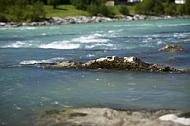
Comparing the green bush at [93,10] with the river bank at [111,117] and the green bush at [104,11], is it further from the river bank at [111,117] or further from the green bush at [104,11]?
the river bank at [111,117]

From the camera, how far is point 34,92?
19.6 m

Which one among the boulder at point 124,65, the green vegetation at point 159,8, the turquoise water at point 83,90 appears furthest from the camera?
the green vegetation at point 159,8

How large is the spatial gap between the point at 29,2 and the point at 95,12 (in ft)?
88.2

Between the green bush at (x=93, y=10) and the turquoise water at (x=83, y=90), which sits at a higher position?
the turquoise water at (x=83, y=90)

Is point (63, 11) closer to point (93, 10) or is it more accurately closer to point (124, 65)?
point (93, 10)

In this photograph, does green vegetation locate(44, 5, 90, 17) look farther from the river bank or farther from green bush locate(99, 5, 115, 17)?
the river bank

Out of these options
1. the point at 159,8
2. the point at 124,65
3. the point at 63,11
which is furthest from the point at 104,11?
the point at 124,65

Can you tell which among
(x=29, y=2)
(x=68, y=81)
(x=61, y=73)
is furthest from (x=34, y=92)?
(x=29, y=2)

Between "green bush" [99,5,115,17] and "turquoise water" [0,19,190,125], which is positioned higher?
"turquoise water" [0,19,190,125]

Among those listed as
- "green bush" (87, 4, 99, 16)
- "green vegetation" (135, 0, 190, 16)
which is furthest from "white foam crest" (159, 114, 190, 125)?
"green vegetation" (135, 0, 190, 16)

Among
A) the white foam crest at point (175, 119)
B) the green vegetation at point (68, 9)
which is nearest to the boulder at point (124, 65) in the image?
the white foam crest at point (175, 119)

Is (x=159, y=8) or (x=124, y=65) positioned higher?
(x=124, y=65)

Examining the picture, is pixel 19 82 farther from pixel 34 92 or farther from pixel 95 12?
pixel 95 12

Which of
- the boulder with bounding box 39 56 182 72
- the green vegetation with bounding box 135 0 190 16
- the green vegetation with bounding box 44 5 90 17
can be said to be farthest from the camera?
the green vegetation with bounding box 135 0 190 16
